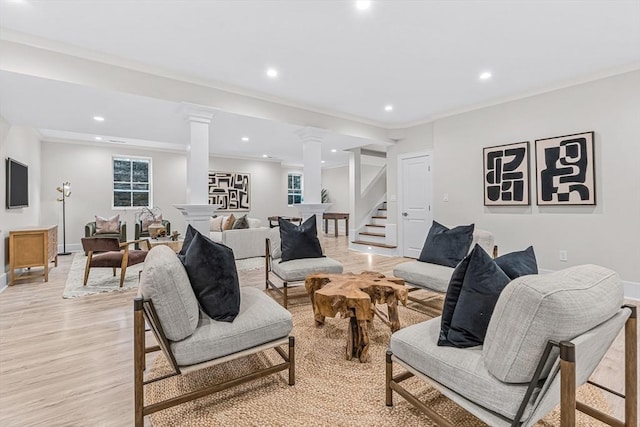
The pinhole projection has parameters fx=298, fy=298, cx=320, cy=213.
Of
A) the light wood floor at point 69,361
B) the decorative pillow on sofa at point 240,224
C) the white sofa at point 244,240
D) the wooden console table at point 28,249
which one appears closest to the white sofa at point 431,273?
the light wood floor at point 69,361

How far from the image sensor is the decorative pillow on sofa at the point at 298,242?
3352 mm

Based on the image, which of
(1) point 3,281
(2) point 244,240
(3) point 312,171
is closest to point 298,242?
(3) point 312,171

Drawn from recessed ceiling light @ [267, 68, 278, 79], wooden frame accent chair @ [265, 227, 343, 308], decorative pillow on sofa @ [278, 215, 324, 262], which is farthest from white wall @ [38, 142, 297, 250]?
decorative pillow on sofa @ [278, 215, 324, 262]

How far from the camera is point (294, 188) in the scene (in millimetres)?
10547

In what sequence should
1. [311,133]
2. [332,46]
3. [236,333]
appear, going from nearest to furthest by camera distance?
[236,333] → [332,46] → [311,133]

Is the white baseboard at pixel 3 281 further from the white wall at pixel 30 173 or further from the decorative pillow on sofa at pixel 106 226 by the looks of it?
the decorative pillow on sofa at pixel 106 226

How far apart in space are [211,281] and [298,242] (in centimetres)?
172

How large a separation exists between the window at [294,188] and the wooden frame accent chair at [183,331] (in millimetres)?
Result: 8653

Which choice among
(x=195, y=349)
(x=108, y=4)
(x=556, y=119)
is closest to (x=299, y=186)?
(x=556, y=119)

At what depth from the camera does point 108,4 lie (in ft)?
7.75

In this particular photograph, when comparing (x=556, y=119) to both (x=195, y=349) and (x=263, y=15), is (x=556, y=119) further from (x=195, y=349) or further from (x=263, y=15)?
(x=195, y=349)

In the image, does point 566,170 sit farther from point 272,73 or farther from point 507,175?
point 272,73

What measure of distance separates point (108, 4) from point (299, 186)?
8.41 metres

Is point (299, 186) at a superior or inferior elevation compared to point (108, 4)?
inferior
